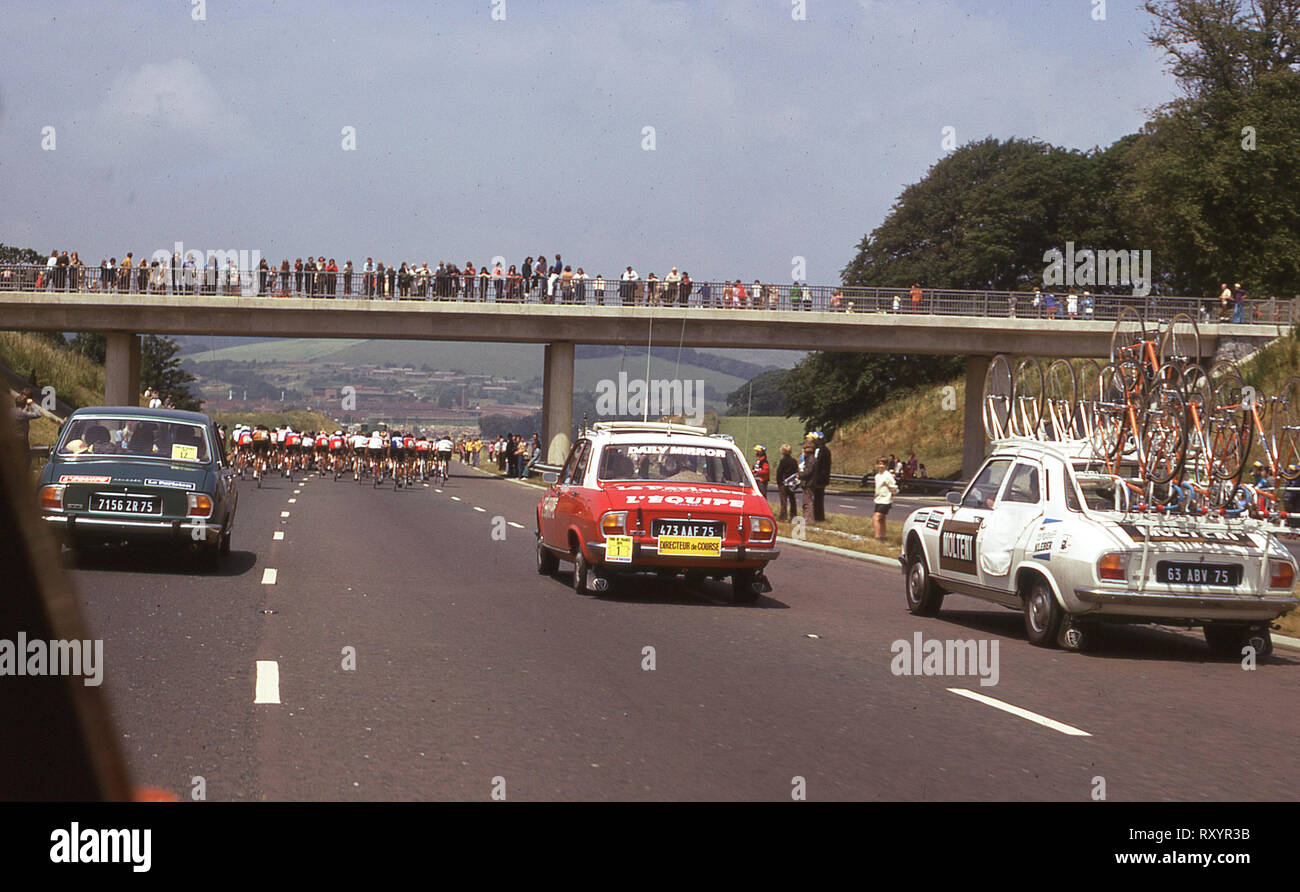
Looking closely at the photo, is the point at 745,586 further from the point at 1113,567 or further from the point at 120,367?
the point at 120,367

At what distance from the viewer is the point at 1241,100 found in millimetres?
68312

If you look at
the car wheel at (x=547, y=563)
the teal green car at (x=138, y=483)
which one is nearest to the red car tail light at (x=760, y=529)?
the car wheel at (x=547, y=563)

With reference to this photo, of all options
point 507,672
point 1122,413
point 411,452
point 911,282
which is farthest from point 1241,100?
point 507,672

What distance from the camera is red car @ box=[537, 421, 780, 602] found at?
15.0 meters

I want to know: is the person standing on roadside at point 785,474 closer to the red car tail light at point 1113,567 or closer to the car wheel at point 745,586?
the car wheel at point 745,586

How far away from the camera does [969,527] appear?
14.4 metres

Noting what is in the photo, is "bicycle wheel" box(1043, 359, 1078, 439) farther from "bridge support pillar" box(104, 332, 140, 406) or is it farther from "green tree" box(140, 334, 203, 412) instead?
"green tree" box(140, 334, 203, 412)

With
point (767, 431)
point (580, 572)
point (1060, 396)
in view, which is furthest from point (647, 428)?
point (767, 431)

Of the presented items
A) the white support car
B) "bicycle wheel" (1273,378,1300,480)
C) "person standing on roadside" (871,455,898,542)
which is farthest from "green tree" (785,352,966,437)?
the white support car

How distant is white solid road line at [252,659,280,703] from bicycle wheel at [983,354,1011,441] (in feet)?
33.0

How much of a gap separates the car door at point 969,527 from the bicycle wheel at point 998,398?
2838 millimetres

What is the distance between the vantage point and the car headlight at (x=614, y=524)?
591 inches
